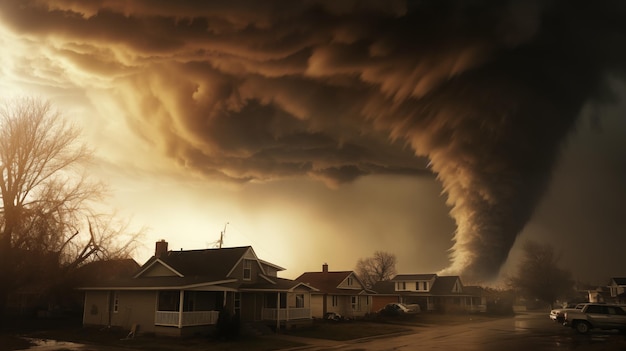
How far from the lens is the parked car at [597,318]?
28.9 m

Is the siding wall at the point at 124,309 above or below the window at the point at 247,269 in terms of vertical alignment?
below

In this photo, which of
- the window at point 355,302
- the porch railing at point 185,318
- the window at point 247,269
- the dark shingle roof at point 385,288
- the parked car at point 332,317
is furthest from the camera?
the dark shingle roof at point 385,288

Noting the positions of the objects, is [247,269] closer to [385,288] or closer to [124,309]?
[124,309]

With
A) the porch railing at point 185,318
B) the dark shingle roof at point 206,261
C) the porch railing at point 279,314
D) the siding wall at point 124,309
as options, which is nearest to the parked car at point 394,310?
the porch railing at point 279,314

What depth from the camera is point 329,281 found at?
52.5 m

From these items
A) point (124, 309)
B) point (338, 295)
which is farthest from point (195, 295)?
point (338, 295)

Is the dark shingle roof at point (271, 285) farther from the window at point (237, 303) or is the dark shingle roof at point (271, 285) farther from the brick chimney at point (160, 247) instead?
the brick chimney at point (160, 247)

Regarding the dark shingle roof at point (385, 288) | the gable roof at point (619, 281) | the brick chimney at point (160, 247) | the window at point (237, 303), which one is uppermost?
the brick chimney at point (160, 247)

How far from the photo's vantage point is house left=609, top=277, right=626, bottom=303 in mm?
76375

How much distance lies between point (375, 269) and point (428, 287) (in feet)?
166

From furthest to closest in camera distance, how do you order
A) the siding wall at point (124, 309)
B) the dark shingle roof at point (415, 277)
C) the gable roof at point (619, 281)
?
the gable roof at point (619, 281) → the dark shingle roof at point (415, 277) → the siding wall at point (124, 309)

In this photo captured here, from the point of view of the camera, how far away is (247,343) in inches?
1029

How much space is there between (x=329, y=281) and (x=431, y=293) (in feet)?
76.9

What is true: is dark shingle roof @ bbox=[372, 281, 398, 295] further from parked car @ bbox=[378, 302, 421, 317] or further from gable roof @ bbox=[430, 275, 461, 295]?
parked car @ bbox=[378, 302, 421, 317]
